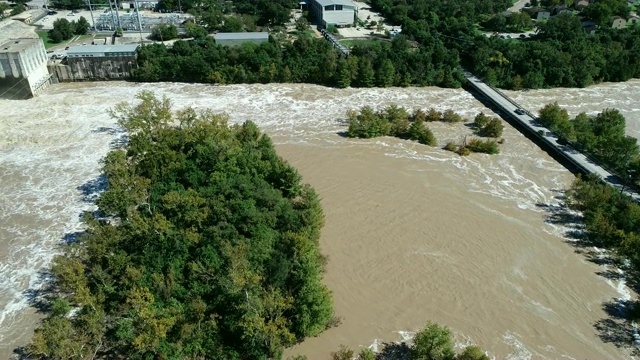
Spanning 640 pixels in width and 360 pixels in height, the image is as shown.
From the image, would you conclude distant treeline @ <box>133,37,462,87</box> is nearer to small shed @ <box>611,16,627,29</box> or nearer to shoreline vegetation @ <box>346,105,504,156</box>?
shoreline vegetation @ <box>346,105,504,156</box>

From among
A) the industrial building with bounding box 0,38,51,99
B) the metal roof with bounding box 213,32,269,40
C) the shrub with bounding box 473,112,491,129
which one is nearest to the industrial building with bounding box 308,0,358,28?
the metal roof with bounding box 213,32,269,40

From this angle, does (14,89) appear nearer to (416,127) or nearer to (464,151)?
(416,127)

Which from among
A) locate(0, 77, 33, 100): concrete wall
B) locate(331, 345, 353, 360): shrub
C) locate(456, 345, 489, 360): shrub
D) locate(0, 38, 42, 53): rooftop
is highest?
locate(0, 38, 42, 53): rooftop

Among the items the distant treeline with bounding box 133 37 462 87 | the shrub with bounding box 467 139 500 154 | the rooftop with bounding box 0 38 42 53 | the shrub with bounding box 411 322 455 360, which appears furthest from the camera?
the distant treeline with bounding box 133 37 462 87

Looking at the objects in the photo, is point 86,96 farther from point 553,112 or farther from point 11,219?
point 553,112

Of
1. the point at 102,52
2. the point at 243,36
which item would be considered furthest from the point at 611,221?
the point at 102,52

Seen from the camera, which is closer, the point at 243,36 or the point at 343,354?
the point at 343,354

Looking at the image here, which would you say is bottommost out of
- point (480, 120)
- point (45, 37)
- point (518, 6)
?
point (480, 120)
